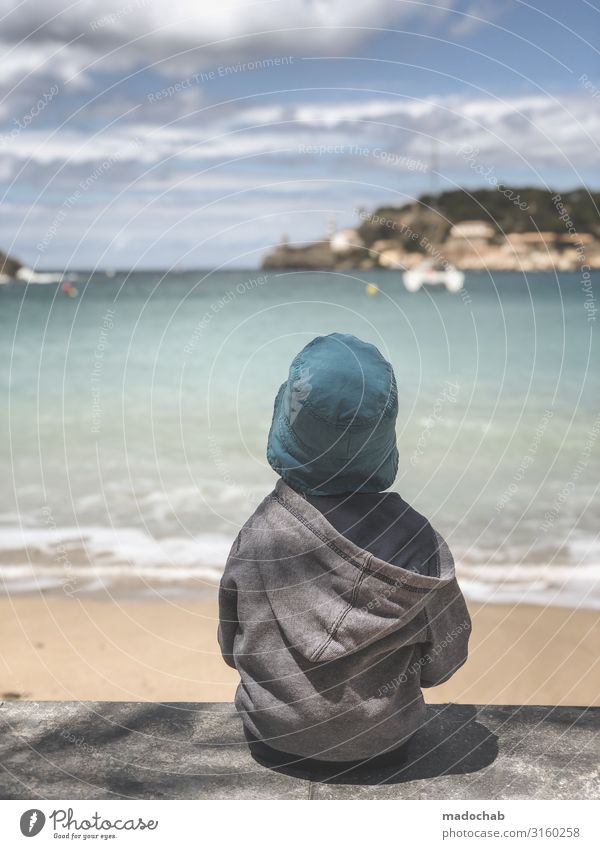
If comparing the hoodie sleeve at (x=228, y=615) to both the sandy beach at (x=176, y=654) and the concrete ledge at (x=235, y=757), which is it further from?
the sandy beach at (x=176, y=654)

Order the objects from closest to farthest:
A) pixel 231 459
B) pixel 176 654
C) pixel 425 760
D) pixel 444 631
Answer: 1. pixel 444 631
2. pixel 425 760
3. pixel 176 654
4. pixel 231 459

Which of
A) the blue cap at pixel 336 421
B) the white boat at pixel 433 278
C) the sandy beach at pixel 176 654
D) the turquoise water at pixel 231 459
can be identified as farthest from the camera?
the white boat at pixel 433 278

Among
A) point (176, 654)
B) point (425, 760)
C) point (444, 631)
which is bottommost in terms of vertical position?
point (176, 654)

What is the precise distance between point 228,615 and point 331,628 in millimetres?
264

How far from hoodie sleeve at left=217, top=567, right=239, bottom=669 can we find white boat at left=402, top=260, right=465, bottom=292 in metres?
24.7

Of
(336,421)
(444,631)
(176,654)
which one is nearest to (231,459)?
(176,654)

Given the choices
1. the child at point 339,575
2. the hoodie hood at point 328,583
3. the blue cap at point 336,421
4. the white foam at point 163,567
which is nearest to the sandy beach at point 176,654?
the white foam at point 163,567

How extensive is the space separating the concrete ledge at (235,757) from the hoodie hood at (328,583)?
0.39 m

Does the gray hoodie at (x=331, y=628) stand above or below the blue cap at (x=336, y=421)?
below

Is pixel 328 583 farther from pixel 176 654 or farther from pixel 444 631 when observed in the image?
pixel 176 654

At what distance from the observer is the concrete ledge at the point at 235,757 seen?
199 cm

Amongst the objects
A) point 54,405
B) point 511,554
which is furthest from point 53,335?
point 511,554

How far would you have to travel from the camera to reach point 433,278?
91.3 ft
